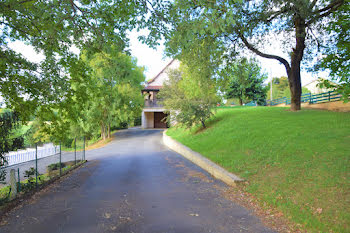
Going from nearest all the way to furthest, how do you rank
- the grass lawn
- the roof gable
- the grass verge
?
the grass lawn → the grass verge → the roof gable

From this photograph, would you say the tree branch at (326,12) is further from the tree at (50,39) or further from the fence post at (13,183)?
the fence post at (13,183)

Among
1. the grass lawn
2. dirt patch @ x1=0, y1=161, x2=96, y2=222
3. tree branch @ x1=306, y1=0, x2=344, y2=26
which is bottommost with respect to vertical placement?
dirt patch @ x1=0, y1=161, x2=96, y2=222

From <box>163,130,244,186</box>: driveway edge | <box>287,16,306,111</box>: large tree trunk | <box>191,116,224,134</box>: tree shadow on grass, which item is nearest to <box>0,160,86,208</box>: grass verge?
<box>163,130,244,186</box>: driveway edge

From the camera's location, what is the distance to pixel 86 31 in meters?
8.21

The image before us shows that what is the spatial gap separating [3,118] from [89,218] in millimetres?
4135

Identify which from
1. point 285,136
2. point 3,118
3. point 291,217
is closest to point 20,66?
point 3,118

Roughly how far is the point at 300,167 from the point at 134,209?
4.81m

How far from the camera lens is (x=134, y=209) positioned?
594 centimetres

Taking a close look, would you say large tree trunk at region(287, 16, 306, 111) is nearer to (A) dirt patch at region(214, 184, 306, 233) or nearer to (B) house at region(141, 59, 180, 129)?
(A) dirt patch at region(214, 184, 306, 233)

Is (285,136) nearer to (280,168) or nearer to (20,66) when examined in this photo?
(280,168)

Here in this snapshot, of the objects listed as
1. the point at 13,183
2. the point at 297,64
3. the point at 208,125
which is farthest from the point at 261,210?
the point at 208,125

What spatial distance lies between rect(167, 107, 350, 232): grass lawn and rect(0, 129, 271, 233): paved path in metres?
0.94

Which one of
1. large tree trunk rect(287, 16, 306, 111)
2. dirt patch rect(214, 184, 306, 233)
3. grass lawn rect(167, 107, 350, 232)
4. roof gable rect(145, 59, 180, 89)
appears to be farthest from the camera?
roof gable rect(145, 59, 180, 89)

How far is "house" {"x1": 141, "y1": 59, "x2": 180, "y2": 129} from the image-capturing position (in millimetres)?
40369
